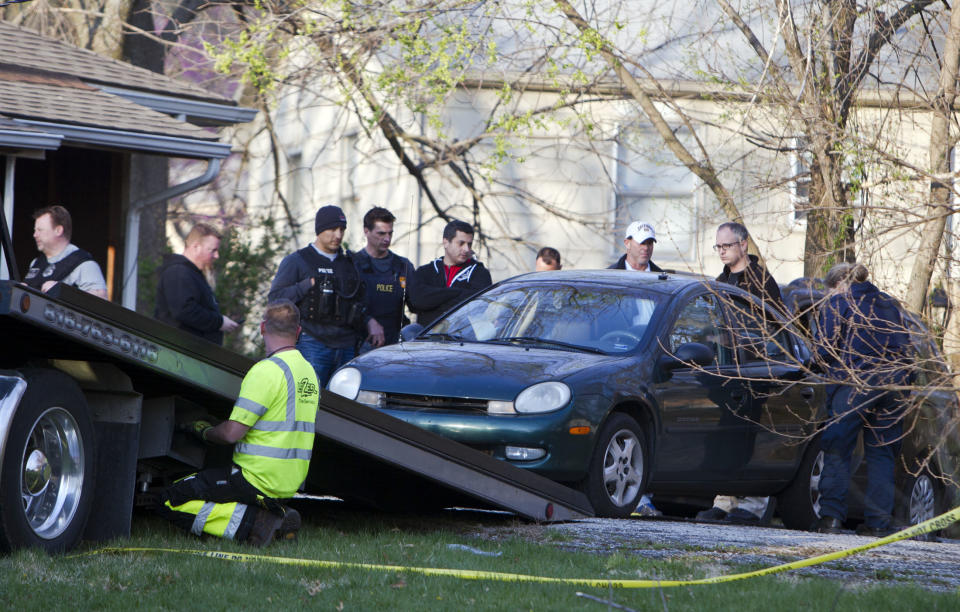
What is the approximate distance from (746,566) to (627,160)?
38.4 feet

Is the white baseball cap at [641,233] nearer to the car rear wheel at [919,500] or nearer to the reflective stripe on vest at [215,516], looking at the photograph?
the car rear wheel at [919,500]

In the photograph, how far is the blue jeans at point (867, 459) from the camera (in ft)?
30.5

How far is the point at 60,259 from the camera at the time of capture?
27.6 feet

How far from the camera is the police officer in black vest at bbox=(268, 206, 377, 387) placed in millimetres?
9828

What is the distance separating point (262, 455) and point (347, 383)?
2.13 metres

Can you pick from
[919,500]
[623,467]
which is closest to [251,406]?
[623,467]

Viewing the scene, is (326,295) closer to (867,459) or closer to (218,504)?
(218,504)

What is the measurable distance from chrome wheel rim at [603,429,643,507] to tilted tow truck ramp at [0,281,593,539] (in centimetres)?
42

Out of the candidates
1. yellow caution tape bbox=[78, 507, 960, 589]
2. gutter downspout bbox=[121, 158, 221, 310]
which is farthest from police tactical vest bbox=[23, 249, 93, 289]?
gutter downspout bbox=[121, 158, 221, 310]

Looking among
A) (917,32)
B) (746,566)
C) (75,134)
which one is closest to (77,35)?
(75,134)

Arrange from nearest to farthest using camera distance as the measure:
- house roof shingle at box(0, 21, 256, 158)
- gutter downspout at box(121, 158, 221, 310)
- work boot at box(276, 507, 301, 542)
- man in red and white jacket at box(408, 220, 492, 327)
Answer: work boot at box(276, 507, 301, 542) → man in red and white jacket at box(408, 220, 492, 327) → house roof shingle at box(0, 21, 256, 158) → gutter downspout at box(121, 158, 221, 310)

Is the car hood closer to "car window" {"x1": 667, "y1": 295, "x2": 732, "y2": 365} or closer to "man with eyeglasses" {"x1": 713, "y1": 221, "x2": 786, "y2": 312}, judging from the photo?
"car window" {"x1": 667, "y1": 295, "x2": 732, "y2": 365}

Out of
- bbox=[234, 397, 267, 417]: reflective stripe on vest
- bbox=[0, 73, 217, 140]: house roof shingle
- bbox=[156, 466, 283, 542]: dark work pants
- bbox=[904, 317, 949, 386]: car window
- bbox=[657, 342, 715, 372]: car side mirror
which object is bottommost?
bbox=[156, 466, 283, 542]: dark work pants

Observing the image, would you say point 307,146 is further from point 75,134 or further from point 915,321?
point 915,321
